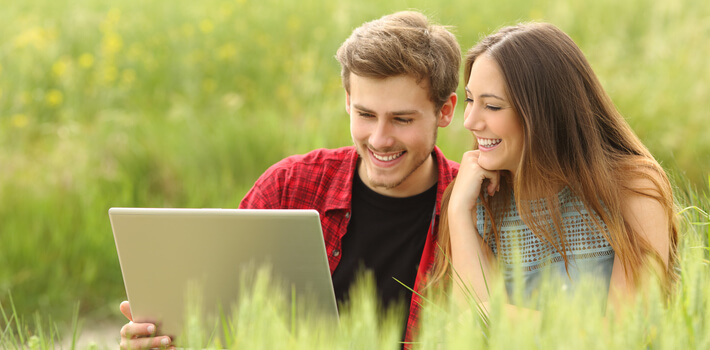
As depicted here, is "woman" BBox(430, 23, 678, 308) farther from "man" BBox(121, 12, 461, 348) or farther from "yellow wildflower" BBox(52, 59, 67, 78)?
"yellow wildflower" BBox(52, 59, 67, 78)

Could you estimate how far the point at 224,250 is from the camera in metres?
1.77

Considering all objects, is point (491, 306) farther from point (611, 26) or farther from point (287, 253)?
point (611, 26)

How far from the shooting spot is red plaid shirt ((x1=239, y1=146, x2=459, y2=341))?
2.73 meters

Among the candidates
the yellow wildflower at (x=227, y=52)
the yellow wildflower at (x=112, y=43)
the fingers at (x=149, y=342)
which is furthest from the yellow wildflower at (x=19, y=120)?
the fingers at (x=149, y=342)

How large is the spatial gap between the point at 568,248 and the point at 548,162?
27 centimetres

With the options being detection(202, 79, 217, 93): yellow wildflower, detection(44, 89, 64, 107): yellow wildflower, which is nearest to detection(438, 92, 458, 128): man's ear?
detection(202, 79, 217, 93): yellow wildflower

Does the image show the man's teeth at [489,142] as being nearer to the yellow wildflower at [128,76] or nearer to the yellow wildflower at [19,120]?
the yellow wildflower at [19,120]

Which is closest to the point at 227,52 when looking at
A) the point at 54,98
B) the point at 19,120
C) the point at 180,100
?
the point at 180,100

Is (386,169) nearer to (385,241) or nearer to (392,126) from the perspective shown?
(392,126)

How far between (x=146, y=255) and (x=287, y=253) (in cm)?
36

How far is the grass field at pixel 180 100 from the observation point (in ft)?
14.8

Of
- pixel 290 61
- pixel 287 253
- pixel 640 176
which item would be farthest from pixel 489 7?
pixel 287 253

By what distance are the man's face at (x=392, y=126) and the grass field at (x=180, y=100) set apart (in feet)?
4.87

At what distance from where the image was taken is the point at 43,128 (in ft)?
18.6
